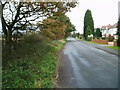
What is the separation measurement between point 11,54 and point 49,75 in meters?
2.66

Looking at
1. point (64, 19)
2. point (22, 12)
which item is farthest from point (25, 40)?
point (64, 19)

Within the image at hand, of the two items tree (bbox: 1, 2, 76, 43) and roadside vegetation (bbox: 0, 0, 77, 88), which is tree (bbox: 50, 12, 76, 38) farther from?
tree (bbox: 1, 2, 76, 43)

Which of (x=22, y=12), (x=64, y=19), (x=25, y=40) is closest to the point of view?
(x=22, y=12)

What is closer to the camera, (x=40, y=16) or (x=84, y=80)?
(x=84, y=80)

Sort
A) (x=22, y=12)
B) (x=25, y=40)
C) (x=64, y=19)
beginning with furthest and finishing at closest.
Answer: (x=64, y=19) < (x=25, y=40) < (x=22, y=12)

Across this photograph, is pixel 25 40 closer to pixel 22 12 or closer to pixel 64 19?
pixel 22 12

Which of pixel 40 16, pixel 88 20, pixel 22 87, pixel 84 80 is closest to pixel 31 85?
pixel 22 87

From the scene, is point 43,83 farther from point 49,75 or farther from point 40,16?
point 40,16

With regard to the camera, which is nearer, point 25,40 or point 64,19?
point 25,40

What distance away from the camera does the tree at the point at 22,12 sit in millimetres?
6777

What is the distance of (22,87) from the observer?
3.66 m

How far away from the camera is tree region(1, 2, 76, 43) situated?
22.2 ft

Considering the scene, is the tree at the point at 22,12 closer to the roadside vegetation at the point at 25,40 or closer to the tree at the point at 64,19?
the roadside vegetation at the point at 25,40

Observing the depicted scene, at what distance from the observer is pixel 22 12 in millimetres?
7312
